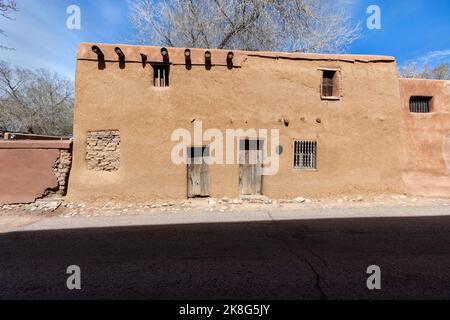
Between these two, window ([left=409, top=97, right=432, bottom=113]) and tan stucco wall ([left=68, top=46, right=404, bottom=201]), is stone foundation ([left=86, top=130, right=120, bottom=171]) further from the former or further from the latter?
window ([left=409, top=97, right=432, bottom=113])

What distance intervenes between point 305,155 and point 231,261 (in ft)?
21.4

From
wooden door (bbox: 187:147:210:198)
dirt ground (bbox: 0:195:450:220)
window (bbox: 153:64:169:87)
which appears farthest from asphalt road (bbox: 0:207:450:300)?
window (bbox: 153:64:169:87)

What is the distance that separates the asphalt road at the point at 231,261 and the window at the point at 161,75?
204 inches

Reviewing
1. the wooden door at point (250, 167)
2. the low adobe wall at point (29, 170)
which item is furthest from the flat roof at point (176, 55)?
the low adobe wall at point (29, 170)

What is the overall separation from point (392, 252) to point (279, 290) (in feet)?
8.22

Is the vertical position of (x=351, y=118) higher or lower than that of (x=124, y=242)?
higher

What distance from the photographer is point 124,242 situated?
5379mm

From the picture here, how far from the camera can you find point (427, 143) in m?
10.2

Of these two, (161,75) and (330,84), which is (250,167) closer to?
(330,84)

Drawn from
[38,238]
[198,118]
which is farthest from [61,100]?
[38,238]

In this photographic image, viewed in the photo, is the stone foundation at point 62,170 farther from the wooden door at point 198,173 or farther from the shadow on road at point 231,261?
the wooden door at point 198,173

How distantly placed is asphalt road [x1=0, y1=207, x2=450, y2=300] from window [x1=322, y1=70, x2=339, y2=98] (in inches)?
212

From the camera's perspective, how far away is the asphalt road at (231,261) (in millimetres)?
3387
